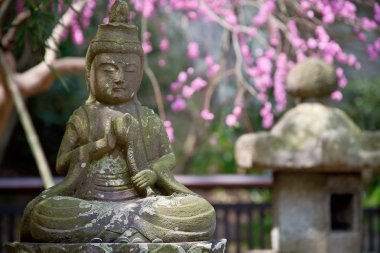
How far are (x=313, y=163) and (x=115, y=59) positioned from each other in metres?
3.44

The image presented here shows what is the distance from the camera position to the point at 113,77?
656cm

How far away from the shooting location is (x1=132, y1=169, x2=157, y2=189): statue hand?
6305 mm

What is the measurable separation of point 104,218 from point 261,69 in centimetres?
490

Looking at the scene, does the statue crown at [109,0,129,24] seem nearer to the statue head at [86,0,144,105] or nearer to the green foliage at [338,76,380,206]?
the statue head at [86,0,144,105]

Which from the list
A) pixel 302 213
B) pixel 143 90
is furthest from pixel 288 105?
pixel 302 213

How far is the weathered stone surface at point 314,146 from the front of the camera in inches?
369

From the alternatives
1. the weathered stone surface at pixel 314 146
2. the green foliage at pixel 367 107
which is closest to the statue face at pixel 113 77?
the weathered stone surface at pixel 314 146

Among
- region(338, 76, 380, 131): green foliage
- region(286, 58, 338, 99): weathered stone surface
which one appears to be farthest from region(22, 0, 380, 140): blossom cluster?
region(338, 76, 380, 131): green foliage

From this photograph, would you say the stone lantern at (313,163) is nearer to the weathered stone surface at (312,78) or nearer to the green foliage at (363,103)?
the weathered stone surface at (312,78)

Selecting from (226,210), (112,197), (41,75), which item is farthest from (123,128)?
(226,210)

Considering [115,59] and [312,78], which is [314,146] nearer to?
[312,78]

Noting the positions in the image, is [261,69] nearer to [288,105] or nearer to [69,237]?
[288,105]

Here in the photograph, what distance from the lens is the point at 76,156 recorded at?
6.40m

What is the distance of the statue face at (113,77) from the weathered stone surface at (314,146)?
314 centimetres
